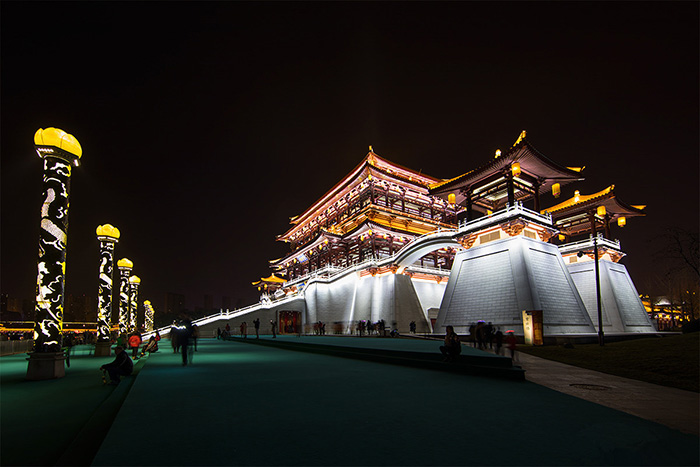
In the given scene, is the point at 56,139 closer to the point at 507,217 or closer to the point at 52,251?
the point at 52,251

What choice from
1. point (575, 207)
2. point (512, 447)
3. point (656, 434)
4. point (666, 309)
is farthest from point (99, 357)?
point (666, 309)

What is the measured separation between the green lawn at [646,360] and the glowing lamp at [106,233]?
1965 cm

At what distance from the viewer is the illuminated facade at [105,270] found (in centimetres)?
1769

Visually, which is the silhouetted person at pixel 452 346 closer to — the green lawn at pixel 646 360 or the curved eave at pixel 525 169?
the green lawn at pixel 646 360

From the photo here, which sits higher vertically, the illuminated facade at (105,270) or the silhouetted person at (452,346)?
the illuminated facade at (105,270)

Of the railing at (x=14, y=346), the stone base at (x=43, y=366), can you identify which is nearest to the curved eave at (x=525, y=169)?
the stone base at (x=43, y=366)

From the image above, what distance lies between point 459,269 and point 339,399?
64.4ft

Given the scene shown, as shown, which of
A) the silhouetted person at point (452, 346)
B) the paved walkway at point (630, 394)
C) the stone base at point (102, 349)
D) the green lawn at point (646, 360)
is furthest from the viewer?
the stone base at point (102, 349)

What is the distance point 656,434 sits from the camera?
4188 millimetres

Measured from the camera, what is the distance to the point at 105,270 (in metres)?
18.0

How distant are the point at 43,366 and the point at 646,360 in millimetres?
16702

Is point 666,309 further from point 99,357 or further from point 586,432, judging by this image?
point 99,357

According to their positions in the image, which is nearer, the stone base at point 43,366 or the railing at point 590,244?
the stone base at point 43,366

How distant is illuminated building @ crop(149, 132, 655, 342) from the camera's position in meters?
20.8
